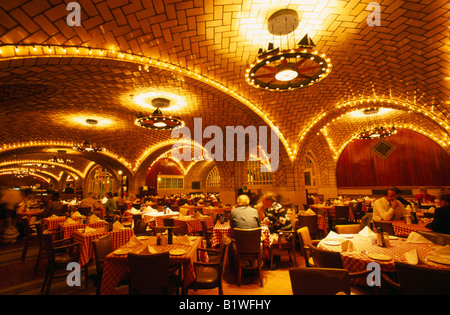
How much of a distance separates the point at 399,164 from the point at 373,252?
12.6 m

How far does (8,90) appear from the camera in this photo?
20.3ft

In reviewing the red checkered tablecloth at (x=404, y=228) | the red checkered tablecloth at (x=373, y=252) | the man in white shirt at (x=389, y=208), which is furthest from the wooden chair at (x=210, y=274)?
the man in white shirt at (x=389, y=208)

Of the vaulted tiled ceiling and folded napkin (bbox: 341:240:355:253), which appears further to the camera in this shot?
the vaulted tiled ceiling

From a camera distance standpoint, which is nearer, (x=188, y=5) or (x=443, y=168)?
(x=188, y=5)

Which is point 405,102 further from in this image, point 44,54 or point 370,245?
point 44,54

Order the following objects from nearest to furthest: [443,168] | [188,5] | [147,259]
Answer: [147,259] → [188,5] → [443,168]

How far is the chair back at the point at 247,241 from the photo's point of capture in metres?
3.46

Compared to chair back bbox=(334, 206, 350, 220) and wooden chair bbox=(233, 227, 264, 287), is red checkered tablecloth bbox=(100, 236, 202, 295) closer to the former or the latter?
wooden chair bbox=(233, 227, 264, 287)

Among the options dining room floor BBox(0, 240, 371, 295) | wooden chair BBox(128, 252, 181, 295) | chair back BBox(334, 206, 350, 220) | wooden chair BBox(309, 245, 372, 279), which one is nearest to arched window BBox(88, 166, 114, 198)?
dining room floor BBox(0, 240, 371, 295)

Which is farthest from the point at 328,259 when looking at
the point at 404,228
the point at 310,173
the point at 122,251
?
the point at 310,173

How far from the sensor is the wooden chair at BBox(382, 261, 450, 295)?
152 cm

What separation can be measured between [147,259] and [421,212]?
668cm

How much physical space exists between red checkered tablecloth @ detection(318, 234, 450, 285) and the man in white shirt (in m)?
1.68
